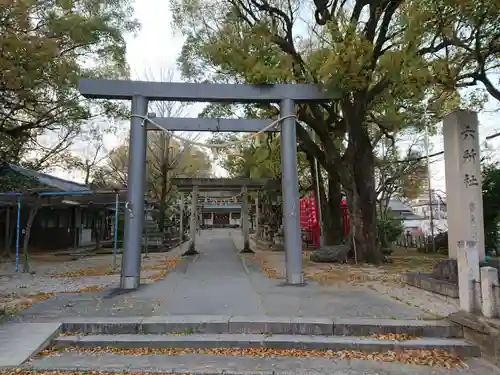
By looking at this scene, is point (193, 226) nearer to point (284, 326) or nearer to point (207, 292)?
point (207, 292)

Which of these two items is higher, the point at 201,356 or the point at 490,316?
the point at 490,316

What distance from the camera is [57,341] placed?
537 cm

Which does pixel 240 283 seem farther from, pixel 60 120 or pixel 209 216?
pixel 209 216

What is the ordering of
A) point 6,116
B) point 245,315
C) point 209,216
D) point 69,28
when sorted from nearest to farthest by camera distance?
point 245,315 → point 69,28 → point 6,116 → point 209,216

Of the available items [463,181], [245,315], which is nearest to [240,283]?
[245,315]

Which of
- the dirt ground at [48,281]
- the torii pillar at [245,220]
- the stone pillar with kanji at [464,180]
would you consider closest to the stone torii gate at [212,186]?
the torii pillar at [245,220]

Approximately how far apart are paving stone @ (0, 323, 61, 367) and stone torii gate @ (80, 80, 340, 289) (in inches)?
108

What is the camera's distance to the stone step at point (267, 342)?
5.15 metres

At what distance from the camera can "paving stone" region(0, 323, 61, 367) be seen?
185 inches

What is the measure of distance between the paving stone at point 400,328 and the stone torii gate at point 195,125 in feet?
10.6

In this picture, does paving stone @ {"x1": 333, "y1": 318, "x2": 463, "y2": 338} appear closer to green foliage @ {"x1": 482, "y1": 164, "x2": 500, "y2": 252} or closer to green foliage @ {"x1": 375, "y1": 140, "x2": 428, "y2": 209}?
green foliage @ {"x1": 482, "y1": 164, "x2": 500, "y2": 252}

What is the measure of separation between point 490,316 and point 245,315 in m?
3.17

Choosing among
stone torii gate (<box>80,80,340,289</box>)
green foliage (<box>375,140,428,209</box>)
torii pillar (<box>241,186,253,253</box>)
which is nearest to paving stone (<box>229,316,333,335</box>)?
stone torii gate (<box>80,80,340,289</box>)

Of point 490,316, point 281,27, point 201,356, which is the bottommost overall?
point 201,356
